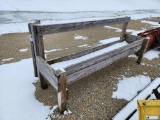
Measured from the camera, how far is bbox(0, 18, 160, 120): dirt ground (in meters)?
3.53

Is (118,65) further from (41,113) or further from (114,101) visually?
(41,113)

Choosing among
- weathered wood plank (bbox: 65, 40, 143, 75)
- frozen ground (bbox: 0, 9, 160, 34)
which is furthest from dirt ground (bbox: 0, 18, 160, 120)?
frozen ground (bbox: 0, 9, 160, 34)

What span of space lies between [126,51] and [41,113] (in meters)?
3.18

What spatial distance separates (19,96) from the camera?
3.79 meters

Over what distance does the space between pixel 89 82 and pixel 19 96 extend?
2015 mm

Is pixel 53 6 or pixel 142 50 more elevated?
pixel 53 6

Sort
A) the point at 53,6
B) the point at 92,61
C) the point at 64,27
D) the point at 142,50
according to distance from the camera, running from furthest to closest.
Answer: the point at 53,6
the point at 142,50
the point at 92,61
the point at 64,27

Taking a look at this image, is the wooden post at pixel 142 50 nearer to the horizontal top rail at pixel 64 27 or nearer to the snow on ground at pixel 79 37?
the horizontal top rail at pixel 64 27

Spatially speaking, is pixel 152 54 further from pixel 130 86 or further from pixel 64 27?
pixel 64 27

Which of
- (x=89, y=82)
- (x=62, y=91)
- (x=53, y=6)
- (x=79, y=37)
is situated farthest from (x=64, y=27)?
(x=53, y=6)

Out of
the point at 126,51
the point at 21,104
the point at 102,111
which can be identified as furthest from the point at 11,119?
the point at 126,51

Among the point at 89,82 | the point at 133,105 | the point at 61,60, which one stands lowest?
the point at 133,105

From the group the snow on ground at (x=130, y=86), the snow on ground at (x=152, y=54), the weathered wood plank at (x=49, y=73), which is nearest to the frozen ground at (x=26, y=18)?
the weathered wood plank at (x=49, y=73)

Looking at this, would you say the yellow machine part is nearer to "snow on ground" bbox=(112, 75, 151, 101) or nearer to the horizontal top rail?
"snow on ground" bbox=(112, 75, 151, 101)
